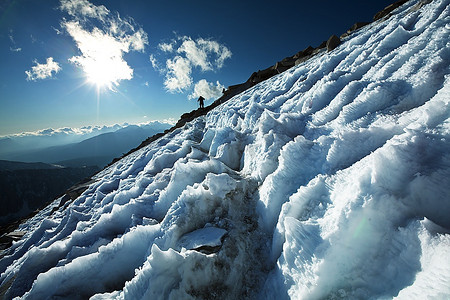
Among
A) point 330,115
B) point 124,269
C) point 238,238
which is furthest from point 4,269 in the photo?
point 330,115

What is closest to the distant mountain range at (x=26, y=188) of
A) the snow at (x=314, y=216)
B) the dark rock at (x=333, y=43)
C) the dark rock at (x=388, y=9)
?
the snow at (x=314, y=216)

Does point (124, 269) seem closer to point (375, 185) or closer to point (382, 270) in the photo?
point (382, 270)

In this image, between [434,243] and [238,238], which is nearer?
[434,243]

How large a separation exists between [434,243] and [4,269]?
38.3 ft

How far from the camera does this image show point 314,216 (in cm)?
301

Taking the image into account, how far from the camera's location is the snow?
2186mm

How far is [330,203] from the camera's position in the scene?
9.80 feet

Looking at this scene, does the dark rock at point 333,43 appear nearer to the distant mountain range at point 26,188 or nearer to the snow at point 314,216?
the snow at point 314,216

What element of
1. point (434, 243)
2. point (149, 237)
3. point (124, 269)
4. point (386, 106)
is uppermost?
point (386, 106)

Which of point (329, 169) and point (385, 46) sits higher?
point (385, 46)

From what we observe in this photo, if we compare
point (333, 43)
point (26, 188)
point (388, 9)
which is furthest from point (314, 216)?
point (26, 188)

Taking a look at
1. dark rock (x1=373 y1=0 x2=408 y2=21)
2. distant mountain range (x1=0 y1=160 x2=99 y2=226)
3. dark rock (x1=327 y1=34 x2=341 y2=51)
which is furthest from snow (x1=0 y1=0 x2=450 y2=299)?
distant mountain range (x1=0 y1=160 x2=99 y2=226)

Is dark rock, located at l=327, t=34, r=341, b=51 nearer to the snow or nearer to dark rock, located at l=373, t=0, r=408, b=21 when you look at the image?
dark rock, located at l=373, t=0, r=408, b=21

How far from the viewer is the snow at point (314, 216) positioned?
2.19 m
